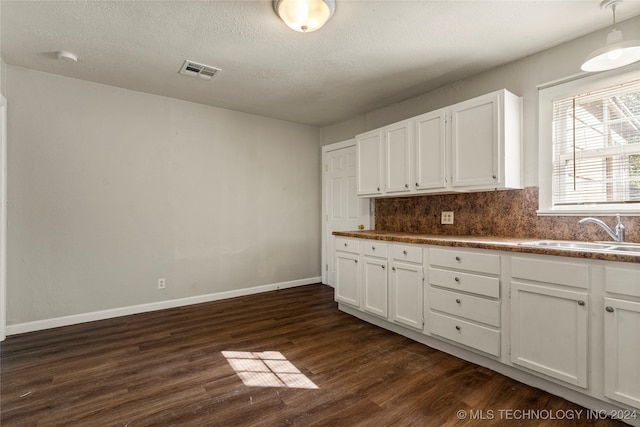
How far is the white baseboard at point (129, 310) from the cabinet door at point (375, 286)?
69.2 inches

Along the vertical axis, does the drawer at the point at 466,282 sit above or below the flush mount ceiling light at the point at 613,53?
below

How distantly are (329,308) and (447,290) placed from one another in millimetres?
1583

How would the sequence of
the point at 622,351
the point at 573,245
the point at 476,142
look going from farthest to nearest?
the point at 476,142, the point at 573,245, the point at 622,351

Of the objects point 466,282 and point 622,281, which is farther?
point 466,282

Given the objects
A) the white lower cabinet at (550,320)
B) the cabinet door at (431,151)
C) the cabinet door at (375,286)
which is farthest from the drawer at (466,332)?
the cabinet door at (431,151)

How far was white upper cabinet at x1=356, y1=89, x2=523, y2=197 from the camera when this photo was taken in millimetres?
2504

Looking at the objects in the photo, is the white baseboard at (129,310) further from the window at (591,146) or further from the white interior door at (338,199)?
the window at (591,146)

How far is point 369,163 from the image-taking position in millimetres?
3562

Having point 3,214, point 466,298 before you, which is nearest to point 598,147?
point 466,298

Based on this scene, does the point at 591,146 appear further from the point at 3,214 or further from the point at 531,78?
the point at 3,214

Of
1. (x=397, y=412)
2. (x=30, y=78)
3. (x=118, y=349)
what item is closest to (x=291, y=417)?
(x=397, y=412)

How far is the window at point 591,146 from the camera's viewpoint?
2.20m

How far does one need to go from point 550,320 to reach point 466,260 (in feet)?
2.01

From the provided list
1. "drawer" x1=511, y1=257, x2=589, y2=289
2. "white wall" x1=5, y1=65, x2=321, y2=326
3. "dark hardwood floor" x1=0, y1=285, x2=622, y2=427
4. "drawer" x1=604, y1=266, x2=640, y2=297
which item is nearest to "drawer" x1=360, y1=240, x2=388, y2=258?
"dark hardwood floor" x1=0, y1=285, x2=622, y2=427
